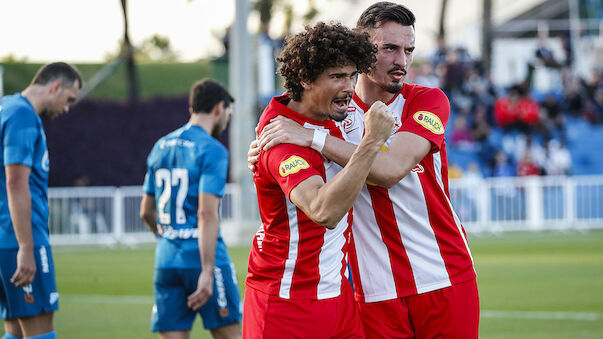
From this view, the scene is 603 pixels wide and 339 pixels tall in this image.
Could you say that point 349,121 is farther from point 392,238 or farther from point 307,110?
point 392,238

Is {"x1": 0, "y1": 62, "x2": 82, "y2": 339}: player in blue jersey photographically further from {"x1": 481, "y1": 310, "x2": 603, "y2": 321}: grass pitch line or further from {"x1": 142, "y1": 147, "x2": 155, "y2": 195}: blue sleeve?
{"x1": 481, "y1": 310, "x2": 603, "y2": 321}: grass pitch line

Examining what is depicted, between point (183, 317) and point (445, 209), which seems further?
point (183, 317)

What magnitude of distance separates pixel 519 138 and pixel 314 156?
24128mm

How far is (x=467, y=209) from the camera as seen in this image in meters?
23.1

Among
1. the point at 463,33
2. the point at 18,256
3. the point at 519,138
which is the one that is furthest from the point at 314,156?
the point at 463,33

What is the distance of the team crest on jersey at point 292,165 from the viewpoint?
13.1 feet

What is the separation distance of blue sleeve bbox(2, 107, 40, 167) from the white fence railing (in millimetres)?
15381

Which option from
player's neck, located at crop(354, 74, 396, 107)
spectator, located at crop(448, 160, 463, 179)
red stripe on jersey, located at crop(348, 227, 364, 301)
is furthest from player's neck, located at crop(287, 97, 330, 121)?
spectator, located at crop(448, 160, 463, 179)

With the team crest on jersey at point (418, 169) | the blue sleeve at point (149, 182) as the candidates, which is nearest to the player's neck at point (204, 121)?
the blue sleeve at point (149, 182)

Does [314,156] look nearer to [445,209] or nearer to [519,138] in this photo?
[445,209]

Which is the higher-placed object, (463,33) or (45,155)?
(463,33)

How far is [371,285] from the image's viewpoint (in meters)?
4.64

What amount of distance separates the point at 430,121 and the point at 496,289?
8.45 meters

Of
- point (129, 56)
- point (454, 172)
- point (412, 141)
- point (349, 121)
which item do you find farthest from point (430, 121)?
point (129, 56)
